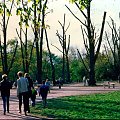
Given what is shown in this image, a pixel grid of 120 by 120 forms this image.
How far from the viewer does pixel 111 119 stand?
14453 millimetres

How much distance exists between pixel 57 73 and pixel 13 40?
29779 millimetres

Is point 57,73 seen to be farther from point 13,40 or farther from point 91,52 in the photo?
point 91,52

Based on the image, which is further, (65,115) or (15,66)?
(15,66)

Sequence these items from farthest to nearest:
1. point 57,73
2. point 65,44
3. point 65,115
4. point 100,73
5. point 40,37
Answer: point 57,73, point 100,73, point 65,44, point 40,37, point 65,115

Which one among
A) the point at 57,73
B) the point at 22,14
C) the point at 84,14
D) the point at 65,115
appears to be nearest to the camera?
the point at 22,14

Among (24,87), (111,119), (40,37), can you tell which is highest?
(40,37)

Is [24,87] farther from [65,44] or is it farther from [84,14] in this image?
[65,44]

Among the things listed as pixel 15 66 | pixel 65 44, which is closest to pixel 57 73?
pixel 15 66

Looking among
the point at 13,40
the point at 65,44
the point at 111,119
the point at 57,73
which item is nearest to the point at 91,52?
the point at 65,44

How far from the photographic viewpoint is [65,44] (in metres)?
73.2

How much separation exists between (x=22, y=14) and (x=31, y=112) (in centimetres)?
808

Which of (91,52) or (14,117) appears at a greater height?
(91,52)

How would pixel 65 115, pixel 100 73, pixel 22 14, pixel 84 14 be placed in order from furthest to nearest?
pixel 100 73 → pixel 84 14 → pixel 65 115 → pixel 22 14

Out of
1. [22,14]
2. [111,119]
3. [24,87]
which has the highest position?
[22,14]
